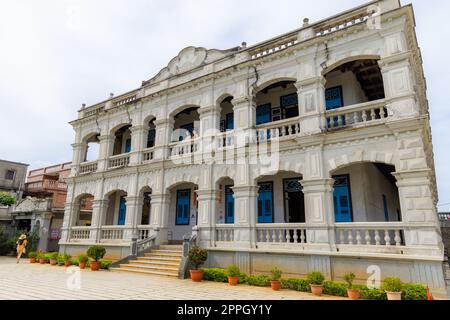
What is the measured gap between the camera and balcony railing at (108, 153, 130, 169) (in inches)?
664

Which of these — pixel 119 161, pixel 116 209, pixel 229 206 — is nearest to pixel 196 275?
pixel 229 206

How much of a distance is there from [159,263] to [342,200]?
7.68 m

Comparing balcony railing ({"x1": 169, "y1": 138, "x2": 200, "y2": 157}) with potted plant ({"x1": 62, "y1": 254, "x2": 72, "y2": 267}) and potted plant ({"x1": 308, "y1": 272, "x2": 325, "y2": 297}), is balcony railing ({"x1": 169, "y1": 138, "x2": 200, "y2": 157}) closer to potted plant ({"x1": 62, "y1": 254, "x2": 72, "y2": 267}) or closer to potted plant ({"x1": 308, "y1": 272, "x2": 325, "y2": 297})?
potted plant ({"x1": 62, "y1": 254, "x2": 72, "y2": 267})

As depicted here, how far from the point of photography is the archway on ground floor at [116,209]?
18239 millimetres

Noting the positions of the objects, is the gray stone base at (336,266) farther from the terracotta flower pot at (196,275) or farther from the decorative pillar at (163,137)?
the decorative pillar at (163,137)

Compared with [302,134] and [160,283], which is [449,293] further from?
[160,283]

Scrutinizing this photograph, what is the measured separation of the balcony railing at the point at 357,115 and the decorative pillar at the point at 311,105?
0.35 meters

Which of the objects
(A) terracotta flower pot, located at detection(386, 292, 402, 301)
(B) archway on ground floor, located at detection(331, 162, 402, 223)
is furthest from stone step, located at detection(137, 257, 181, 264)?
(A) terracotta flower pot, located at detection(386, 292, 402, 301)

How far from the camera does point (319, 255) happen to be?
9.89 meters

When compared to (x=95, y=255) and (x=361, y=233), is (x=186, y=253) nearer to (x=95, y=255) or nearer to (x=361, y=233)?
(x=95, y=255)

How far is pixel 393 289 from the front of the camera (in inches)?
299

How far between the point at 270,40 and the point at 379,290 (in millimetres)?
10052
